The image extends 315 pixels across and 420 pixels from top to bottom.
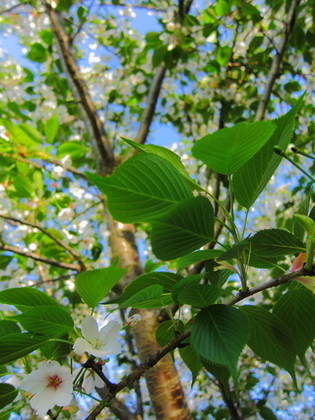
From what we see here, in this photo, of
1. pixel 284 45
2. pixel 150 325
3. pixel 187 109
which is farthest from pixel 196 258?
pixel 187 109

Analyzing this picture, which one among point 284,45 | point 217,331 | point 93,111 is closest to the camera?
point 217,331

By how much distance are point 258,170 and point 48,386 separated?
1.09 ft

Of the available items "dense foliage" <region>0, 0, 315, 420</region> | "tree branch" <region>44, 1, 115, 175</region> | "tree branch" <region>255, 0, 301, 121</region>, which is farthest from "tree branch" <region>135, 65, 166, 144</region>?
"tree branch" <region>255, 0, 301, 121</region>

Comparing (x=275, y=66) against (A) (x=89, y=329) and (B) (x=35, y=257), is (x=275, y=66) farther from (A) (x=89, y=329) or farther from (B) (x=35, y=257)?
(A) (x=89, y=329)

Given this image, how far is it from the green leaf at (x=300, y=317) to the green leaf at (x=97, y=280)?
7.2 inches

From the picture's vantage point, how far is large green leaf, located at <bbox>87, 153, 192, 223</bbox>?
34cm

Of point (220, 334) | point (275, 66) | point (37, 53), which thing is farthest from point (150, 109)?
point (220, 334)

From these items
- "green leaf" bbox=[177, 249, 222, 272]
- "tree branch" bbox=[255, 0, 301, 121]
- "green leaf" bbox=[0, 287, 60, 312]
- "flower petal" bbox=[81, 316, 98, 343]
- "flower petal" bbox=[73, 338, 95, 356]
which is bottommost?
"flower petal" bbox=[73, 338, 95, 356]

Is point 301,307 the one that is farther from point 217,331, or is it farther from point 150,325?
point 150,325

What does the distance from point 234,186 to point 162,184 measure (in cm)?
9

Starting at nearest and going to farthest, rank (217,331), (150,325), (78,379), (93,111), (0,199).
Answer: (217,331) → (78,379) → (150,325) → (93,111) → (0,199)

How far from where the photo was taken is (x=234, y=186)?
39cm

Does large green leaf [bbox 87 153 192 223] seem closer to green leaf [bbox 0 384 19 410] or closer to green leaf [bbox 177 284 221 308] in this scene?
green leaf [bbox 177 284 221 308]

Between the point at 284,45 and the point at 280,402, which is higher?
the point at 284,45
